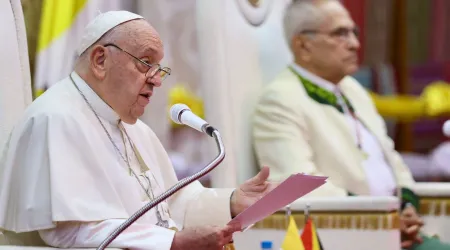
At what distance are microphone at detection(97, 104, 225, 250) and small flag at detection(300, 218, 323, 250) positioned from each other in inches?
38.4

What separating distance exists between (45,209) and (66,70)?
1.43 meters

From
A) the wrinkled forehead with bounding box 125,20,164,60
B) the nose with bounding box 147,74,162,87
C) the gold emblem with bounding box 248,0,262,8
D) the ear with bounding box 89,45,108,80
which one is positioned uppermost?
the wrinkled forehead with bounding box 125,20,164,60

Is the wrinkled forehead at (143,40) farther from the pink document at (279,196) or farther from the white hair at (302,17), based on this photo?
the white hair at (302,17)

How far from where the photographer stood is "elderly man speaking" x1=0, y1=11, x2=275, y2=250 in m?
2.25

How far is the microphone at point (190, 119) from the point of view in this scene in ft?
7.47

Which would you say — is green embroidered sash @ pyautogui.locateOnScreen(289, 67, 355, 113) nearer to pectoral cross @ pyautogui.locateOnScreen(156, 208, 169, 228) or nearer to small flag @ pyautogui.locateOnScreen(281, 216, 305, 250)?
small flag @ pyautogui.locateOnScreen(281, 216, 305, 250)

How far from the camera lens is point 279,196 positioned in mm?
2342

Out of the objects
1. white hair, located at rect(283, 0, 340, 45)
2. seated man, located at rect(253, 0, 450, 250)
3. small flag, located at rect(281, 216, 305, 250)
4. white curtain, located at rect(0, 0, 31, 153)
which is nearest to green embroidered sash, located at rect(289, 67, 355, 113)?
seated man, located at rect(253, 0, 450, 250)

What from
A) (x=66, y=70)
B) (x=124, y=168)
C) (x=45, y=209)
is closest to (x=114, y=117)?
(x=124, y=168)

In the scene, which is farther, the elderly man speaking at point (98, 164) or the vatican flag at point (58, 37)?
the vatican flag at point (58, 37)

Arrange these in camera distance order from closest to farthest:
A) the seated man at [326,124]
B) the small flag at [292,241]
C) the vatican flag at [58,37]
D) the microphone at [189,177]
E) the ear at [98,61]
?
1. the microphone at [189,177]
2. the ear at [98,61]
3. the small flag at [292,241]
4. the vatican flag at [58,37]
5. the seated man at [326,124]

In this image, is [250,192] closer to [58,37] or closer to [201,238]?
[201,238]

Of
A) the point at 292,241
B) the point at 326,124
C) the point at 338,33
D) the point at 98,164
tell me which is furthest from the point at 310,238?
the point at 338,33

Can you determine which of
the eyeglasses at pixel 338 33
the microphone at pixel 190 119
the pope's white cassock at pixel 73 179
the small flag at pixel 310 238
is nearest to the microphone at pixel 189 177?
the microphone at pixel 190 119
